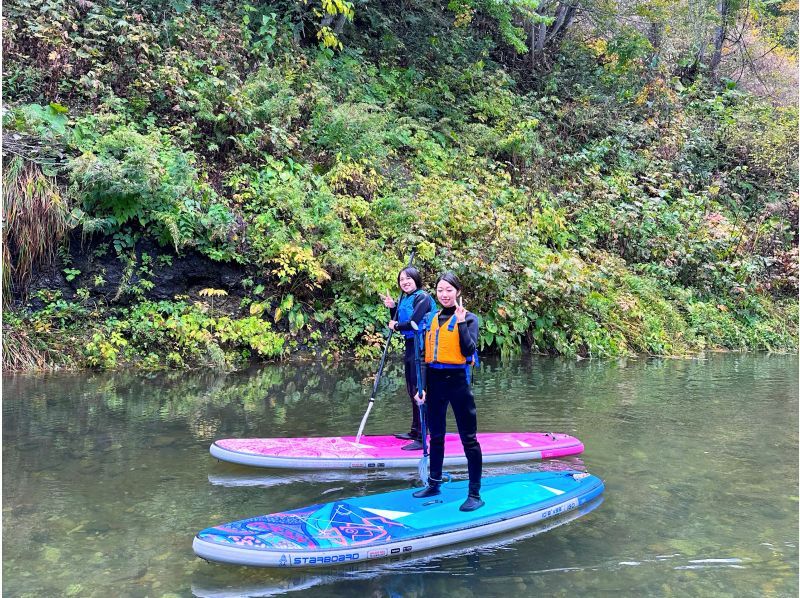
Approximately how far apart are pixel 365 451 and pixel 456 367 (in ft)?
5.66

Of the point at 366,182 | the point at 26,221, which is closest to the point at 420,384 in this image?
the point at 26,221

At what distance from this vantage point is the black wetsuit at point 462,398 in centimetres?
471

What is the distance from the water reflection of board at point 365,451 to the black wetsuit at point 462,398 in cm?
119

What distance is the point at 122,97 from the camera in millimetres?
12766

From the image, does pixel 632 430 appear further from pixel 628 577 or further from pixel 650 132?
pixel 650 132

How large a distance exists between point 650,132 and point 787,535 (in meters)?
17.2

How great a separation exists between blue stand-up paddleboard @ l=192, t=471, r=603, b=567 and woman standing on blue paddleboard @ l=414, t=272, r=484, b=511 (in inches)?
6.8

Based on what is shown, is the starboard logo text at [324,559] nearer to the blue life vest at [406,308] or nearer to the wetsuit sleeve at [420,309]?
the wetsuit sleeve at [420,309]

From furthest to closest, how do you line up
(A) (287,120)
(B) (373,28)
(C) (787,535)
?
(B) (373,28)
(A) (287,120)
(C) (787,535)

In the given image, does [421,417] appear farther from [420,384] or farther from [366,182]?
[366,182]

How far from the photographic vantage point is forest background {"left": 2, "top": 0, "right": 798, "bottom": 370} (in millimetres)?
10828

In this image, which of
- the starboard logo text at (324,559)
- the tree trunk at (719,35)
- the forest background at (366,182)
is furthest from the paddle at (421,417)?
the tree trunk at (719,35)

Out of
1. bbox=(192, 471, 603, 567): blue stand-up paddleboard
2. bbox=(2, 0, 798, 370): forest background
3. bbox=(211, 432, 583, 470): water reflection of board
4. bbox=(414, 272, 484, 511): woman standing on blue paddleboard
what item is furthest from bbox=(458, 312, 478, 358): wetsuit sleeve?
bbox=(2, 0, 798, 370): forest background

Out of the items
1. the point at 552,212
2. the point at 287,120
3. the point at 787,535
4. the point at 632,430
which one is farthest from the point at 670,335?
the point at 787,535
